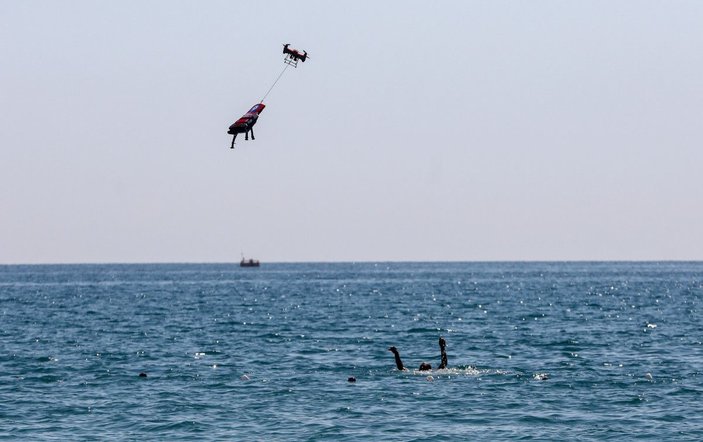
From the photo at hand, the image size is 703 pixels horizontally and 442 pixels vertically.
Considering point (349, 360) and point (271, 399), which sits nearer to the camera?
point (271, 399)

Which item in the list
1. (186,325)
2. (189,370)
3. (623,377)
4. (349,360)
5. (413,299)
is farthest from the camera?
(413,299)

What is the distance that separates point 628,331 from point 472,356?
21.9 metres

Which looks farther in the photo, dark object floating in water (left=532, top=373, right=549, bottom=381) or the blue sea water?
dark object floating in water (left=532, top=373, right=549, bottom=381)

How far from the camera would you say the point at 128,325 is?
8675 cm

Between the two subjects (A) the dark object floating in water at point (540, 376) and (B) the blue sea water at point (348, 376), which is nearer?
(B) the blue sea water at point (348, 376)

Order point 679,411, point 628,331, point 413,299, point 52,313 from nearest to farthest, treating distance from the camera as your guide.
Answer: point 679,411
point 628,331
point 52,313
point 413,299

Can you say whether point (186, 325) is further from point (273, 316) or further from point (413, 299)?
point (413, 299)

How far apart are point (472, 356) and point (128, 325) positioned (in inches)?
1475

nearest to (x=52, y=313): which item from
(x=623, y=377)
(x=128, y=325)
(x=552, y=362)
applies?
(x=128, y=325)

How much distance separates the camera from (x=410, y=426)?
37.1m

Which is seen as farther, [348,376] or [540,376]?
[348,376]

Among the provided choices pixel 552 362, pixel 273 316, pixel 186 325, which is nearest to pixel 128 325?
pixel 186 325

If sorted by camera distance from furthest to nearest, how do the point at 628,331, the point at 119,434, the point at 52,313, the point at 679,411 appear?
the point at 52,313 < the point at 628,331 < the point at 679,411 < the point at 119,434

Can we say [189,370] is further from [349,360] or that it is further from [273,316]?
[273,316]
